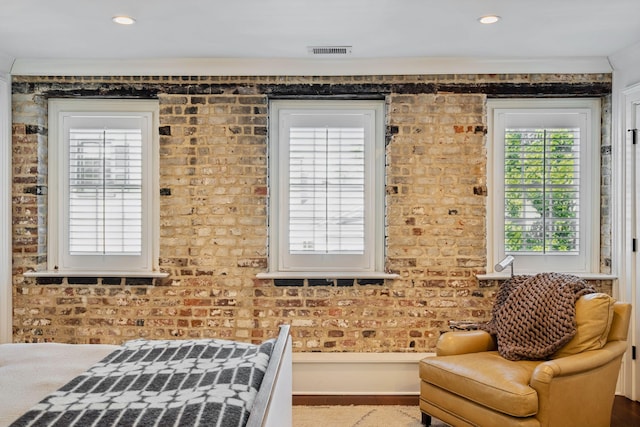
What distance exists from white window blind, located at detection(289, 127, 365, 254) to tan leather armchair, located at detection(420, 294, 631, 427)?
1.19 metres

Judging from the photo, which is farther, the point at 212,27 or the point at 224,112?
the point at 224,112

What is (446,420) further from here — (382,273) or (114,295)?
(114,295)

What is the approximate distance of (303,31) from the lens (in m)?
3.26

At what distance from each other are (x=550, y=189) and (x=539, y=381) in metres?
1.81

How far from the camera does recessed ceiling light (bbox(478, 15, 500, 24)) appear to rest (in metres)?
3.00

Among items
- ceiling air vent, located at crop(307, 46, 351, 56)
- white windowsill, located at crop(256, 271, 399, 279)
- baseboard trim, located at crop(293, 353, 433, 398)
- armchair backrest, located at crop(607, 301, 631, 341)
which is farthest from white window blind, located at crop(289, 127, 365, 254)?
armchair backrest, located at crop(607, 301, 631, 341)

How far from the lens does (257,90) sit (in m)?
3.95

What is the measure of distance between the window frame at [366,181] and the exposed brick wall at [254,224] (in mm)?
105

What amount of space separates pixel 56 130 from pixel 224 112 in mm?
1367

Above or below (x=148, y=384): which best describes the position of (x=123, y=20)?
above

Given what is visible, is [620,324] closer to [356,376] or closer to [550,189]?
[550,189]

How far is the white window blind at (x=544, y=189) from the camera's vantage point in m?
3.99

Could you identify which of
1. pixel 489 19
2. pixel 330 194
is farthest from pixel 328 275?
pixel 489 19

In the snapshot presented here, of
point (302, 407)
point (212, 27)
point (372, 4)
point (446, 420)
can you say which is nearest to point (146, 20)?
point (212, 27)
